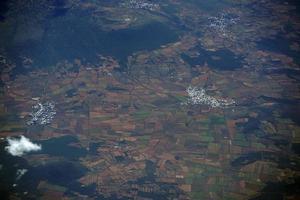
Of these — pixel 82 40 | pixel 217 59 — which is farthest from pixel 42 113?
pixel 217 59

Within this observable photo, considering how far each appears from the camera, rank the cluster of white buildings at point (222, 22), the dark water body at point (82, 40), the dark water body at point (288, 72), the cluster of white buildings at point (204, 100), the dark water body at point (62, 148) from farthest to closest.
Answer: the cluster of white buildings at point (222, 22)
the dark water body at point (82, 40)
the dark water body at point (288, 72)
the cluster of white buildings at point (204, 100)
the dark water body at point (62, 148)

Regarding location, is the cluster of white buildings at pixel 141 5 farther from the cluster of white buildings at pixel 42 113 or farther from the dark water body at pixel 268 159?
the dark water body at pixel 268 159

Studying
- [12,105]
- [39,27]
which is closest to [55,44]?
[39,27]

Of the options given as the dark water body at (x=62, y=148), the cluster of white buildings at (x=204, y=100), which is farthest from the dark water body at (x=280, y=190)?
the dark water body at (x=62, y=148)

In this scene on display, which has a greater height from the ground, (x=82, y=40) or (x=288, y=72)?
(x=82, y=40)

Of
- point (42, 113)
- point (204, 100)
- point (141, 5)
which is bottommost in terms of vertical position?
point (42, 113)

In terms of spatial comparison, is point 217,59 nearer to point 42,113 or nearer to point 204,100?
point 204,100
